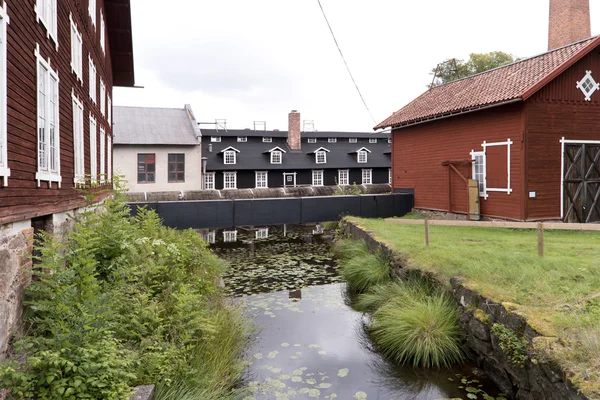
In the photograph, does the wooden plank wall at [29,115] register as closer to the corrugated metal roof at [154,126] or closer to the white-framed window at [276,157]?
the corrugated metal roof at [154,126]

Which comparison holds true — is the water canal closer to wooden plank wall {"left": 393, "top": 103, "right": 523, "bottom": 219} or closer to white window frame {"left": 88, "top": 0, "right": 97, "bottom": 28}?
wooden plank wall {"left": 393, "top": 103, "right": 523, "bottom": 219}

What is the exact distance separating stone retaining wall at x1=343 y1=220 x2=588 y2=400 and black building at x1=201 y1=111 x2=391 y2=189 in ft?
94.3

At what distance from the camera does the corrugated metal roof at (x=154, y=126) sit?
29.9 m

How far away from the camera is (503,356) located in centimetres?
569

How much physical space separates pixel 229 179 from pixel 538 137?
25.0 m

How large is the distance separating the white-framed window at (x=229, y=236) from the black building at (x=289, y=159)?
13.3 metres

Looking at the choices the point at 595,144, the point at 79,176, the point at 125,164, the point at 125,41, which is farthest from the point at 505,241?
the point at 125,164

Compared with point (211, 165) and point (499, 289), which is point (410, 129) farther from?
point (211, 165)

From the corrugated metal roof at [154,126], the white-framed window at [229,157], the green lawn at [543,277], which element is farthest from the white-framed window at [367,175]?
the green lawn at [543,277]

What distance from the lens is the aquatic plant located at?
649 cm

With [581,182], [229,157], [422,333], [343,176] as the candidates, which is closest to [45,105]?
[422,333]

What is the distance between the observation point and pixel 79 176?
9.16m

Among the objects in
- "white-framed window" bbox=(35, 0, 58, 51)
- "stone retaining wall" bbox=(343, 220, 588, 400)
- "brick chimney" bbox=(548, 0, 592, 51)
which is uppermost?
"brick chimney" bbox=(548, 0, 592, 51)

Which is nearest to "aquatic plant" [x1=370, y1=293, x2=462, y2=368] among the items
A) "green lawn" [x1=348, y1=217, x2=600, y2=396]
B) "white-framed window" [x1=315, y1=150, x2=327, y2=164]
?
"green lawn" [x1=348, y1=217, x2=600, y2=396]
